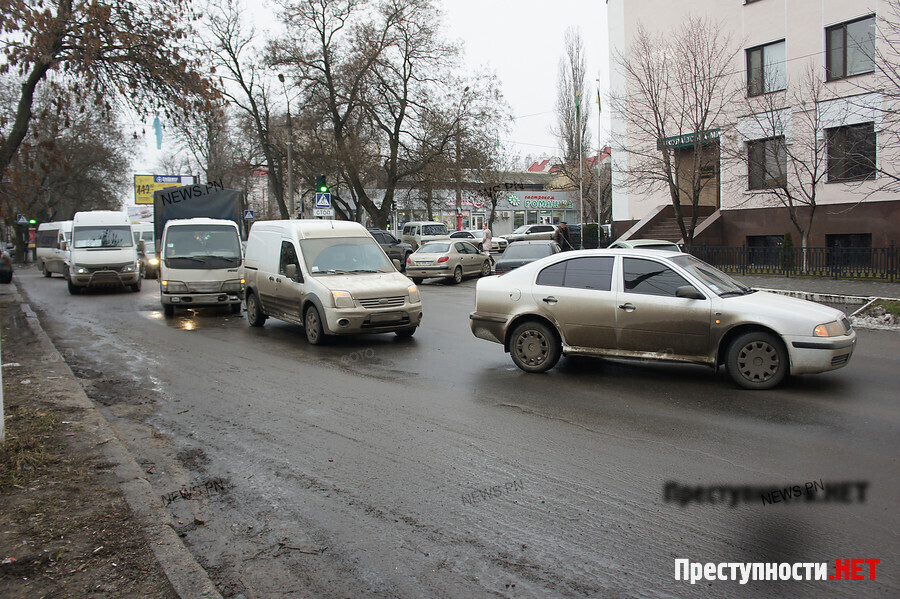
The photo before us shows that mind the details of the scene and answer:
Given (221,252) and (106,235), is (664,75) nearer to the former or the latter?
(221,252)

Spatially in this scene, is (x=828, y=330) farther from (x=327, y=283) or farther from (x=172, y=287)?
(x=172, y=287)

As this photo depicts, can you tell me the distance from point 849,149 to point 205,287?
69.1 ft

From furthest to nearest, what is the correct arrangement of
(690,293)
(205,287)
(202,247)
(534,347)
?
1. (202,247)
2. (205,287)
3. (534,347)
4. (690,293)

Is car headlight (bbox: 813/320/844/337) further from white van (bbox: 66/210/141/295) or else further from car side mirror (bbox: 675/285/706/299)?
white van (bbox: 66/210/141/295)

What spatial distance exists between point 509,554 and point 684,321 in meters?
4.61

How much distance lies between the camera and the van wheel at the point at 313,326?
11016mm

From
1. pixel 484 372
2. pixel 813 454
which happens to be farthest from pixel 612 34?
pixel 813 454

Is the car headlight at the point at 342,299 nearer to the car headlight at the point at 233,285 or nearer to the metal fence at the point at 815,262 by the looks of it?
the car headlight at the point at 233,285

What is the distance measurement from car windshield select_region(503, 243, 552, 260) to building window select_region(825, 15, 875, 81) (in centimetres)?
1272

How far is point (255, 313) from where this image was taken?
1362 centimetres

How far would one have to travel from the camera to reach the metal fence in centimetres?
1691

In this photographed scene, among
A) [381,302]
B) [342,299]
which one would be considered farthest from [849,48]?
[342,299]

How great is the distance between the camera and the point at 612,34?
110 ft

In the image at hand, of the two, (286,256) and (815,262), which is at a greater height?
(286,256)
